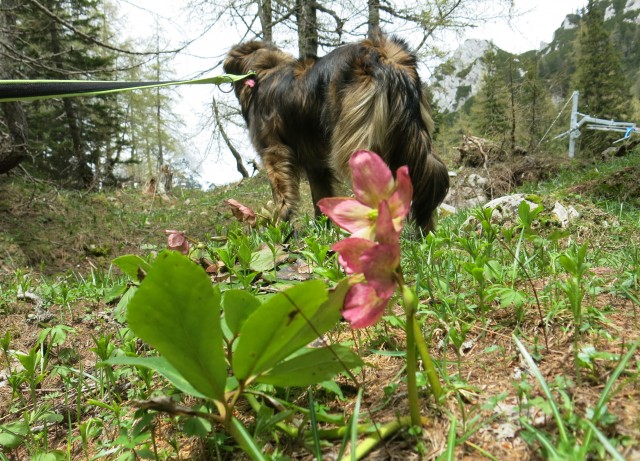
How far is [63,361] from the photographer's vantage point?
1.92 meters

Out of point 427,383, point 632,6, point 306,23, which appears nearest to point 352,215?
point 427,383

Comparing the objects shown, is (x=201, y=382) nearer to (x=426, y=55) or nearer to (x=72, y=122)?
(x=426, y=55)

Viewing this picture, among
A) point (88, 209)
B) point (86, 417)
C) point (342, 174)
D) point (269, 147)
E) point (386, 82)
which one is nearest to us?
point (86, 417)

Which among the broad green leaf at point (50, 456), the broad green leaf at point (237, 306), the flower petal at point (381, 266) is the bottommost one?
the broad green leaf at point (50, 456)

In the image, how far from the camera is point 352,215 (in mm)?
748

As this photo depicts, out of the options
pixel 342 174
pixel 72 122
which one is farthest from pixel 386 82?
pixel 72 122

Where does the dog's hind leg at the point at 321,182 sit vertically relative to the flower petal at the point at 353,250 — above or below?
below

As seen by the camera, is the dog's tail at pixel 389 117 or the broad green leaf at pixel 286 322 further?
the dog's tail at pixel 389 117

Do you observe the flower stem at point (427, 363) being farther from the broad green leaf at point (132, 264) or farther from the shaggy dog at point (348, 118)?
the shaggy dog at point (348, 118)

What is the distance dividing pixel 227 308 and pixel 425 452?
51cm

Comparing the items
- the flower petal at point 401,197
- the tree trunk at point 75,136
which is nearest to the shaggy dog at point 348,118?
the flower petal at point 401,197

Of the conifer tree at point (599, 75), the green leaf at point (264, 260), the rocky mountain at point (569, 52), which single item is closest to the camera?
the green leaf at point (264, 260)

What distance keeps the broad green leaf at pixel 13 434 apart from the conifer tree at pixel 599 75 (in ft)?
142

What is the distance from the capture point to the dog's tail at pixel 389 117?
11.8 ft
